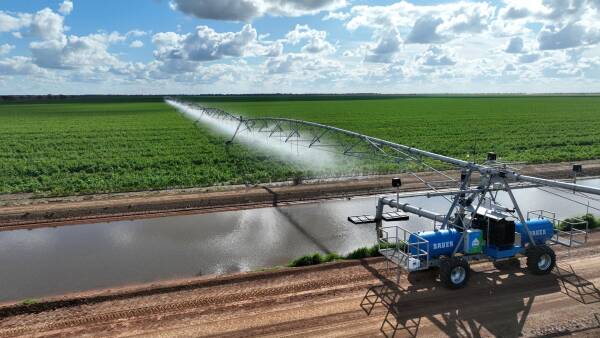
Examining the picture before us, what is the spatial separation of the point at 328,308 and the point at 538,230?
8762 mm

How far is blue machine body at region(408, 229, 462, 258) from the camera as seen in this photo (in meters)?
15.5

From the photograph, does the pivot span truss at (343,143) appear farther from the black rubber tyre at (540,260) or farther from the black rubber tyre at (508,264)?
the black rubber tyre at (540,260)

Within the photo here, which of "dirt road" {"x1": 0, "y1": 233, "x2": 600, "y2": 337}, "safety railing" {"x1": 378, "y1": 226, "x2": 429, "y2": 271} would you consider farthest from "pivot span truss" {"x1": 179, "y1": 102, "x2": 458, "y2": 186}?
"dirt road" {"x1": 0, "y1": 233, "x2": 600, "y2": 337}

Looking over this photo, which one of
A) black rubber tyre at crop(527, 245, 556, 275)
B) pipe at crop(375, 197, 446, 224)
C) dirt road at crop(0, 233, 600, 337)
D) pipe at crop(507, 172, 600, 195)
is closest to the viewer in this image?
dirt road at crop(0, 233, 600, 337)

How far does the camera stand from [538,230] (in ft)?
54.8

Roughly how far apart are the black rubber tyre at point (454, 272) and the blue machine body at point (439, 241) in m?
0.56

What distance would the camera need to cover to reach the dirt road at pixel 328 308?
12766 millimetres

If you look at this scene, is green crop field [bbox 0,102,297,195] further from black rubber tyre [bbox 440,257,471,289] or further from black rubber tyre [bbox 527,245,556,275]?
black rubber tyre [bbox 527,245,556,275]

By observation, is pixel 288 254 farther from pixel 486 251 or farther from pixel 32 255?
pixel 32 255

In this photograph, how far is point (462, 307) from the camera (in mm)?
14008

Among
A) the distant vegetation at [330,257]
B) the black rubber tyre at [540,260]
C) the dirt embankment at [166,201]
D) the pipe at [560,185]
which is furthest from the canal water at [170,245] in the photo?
the pipe at [560,185]

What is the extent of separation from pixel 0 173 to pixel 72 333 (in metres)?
26.6

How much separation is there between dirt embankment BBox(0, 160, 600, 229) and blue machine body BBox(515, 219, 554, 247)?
13.2 metres

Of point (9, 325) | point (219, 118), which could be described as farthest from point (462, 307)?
point (219, 118)
